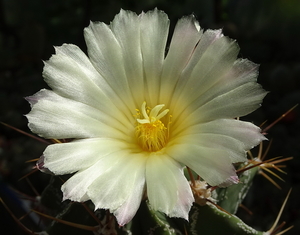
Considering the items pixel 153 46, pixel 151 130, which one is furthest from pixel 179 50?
pixel 151 130

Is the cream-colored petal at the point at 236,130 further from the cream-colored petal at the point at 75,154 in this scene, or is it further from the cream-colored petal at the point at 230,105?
the cream-colored petal at the point at 75,154

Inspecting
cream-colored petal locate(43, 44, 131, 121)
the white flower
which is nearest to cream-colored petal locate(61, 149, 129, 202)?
the white flower

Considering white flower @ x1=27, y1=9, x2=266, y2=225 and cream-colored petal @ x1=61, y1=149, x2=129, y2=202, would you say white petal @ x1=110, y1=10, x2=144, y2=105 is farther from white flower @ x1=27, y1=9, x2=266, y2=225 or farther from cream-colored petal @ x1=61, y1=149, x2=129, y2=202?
cream-colored petal @ x1=61, y1=149, x2=129, y2=202

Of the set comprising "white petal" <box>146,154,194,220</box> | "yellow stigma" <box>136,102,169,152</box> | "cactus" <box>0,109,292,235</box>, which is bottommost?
"cactus" <box>0,109,292,235</box>

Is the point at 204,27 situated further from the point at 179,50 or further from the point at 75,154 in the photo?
the point at 75,154

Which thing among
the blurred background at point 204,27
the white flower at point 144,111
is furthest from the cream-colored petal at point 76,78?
the blurred background at point 204,27

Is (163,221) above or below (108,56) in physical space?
below
